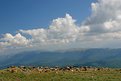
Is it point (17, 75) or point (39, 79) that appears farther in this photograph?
point (17, 75)

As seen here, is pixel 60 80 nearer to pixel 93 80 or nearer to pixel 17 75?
pixel 93 80

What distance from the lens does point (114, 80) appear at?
52875 millimetres

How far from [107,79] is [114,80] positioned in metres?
1.45

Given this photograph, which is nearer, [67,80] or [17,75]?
[67,80]

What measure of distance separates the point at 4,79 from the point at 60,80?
8608mm

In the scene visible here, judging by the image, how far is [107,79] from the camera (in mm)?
53938

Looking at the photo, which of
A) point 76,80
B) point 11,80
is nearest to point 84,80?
point 76,80

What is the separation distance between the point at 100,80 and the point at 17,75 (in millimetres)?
14274

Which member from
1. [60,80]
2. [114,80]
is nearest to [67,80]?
[60,80]

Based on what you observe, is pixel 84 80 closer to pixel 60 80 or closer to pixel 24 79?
pixel 60 80

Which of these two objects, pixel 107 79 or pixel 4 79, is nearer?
pixel 4 79

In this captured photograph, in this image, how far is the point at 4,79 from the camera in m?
49.6

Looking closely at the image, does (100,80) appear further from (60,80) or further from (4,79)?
(4,79)

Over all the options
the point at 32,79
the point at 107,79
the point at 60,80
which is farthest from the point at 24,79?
the point at 107,79
